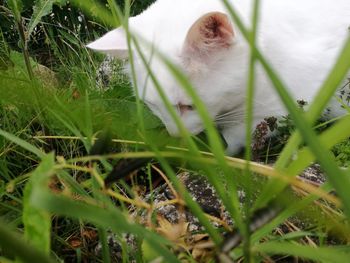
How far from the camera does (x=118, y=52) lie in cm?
169

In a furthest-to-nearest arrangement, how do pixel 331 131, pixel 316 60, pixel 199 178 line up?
1. pixel 316 60
2. pixel 199 178
3. pixel 331 131

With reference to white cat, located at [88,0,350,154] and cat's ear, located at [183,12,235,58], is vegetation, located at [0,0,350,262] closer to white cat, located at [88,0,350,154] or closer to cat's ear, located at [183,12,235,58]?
white cat, located at [88,0,350,154]

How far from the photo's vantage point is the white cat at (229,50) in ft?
5.11

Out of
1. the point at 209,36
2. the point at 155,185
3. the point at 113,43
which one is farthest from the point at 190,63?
the point at 155,185

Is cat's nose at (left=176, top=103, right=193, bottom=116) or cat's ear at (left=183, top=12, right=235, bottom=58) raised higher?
cat's ear at (left=183, top=12, right=235, bottom=58)

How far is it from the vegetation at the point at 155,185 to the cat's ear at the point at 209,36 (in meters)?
0.27

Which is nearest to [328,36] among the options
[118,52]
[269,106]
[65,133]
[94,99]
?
[269,106]

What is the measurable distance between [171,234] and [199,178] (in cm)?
41

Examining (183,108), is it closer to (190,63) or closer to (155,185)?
(190,63)

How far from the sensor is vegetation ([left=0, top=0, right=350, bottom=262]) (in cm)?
51

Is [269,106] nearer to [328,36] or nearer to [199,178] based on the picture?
[328,36]

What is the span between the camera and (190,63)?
159 cm

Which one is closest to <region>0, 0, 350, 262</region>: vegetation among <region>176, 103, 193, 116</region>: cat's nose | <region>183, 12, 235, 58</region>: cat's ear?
<region>176, 103, 193, 116</region>: cat's nose

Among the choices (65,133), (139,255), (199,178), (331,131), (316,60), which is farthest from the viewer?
(316,60)
